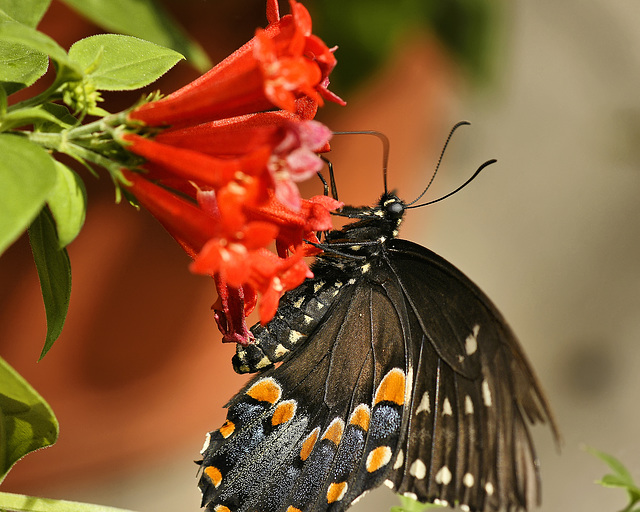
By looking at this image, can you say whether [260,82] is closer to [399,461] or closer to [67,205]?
[67,205]

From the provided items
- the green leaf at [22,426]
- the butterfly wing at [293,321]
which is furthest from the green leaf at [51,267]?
the butterfly wing at [293,321]

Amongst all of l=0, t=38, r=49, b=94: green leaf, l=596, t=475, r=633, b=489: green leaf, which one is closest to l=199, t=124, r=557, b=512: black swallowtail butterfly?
l=596, t=475, r=633, b=489: green leaf

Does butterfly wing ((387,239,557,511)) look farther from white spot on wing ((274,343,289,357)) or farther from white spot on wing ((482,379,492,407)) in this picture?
white spot on wing ((274,343,289,357))

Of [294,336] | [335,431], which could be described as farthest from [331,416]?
[294,336]

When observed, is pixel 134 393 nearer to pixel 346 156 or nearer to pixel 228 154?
pixel 346 156

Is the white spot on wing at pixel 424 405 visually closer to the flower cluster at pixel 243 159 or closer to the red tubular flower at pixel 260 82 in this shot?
the flower cluster at pixel 243 159

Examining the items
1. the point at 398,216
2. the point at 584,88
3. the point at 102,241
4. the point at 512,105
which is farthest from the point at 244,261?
the point at 584,88
